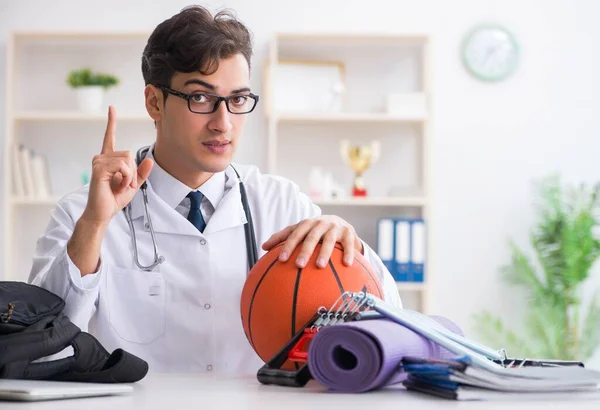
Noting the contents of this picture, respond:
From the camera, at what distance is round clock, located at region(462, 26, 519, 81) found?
5059mm

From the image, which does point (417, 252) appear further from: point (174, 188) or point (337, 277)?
point (337, 277)

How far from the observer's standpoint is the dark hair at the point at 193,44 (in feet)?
Answer: 6.82

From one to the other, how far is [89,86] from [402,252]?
1.99 meters

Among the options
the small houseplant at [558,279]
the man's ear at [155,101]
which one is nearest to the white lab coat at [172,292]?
the man's ear at [155,101]

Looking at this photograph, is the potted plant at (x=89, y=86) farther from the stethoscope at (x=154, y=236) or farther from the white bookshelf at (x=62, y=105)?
the stethoscope at (x=154, y=236)

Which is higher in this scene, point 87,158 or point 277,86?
point 277,86

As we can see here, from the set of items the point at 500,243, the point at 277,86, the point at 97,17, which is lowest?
the point at 500,243

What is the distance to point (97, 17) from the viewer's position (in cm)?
513

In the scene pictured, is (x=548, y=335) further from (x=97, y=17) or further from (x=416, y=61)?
(x=97, y=17)

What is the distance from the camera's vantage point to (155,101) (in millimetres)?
2248

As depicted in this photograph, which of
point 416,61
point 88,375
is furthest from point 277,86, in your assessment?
point 88,375

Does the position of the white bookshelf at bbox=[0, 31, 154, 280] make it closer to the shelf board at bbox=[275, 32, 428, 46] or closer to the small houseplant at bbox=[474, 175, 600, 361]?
the shelf board at bbox=[275, 32, 428, 46]

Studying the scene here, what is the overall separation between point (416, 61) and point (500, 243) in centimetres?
118

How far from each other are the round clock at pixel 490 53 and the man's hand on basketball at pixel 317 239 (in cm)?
355
